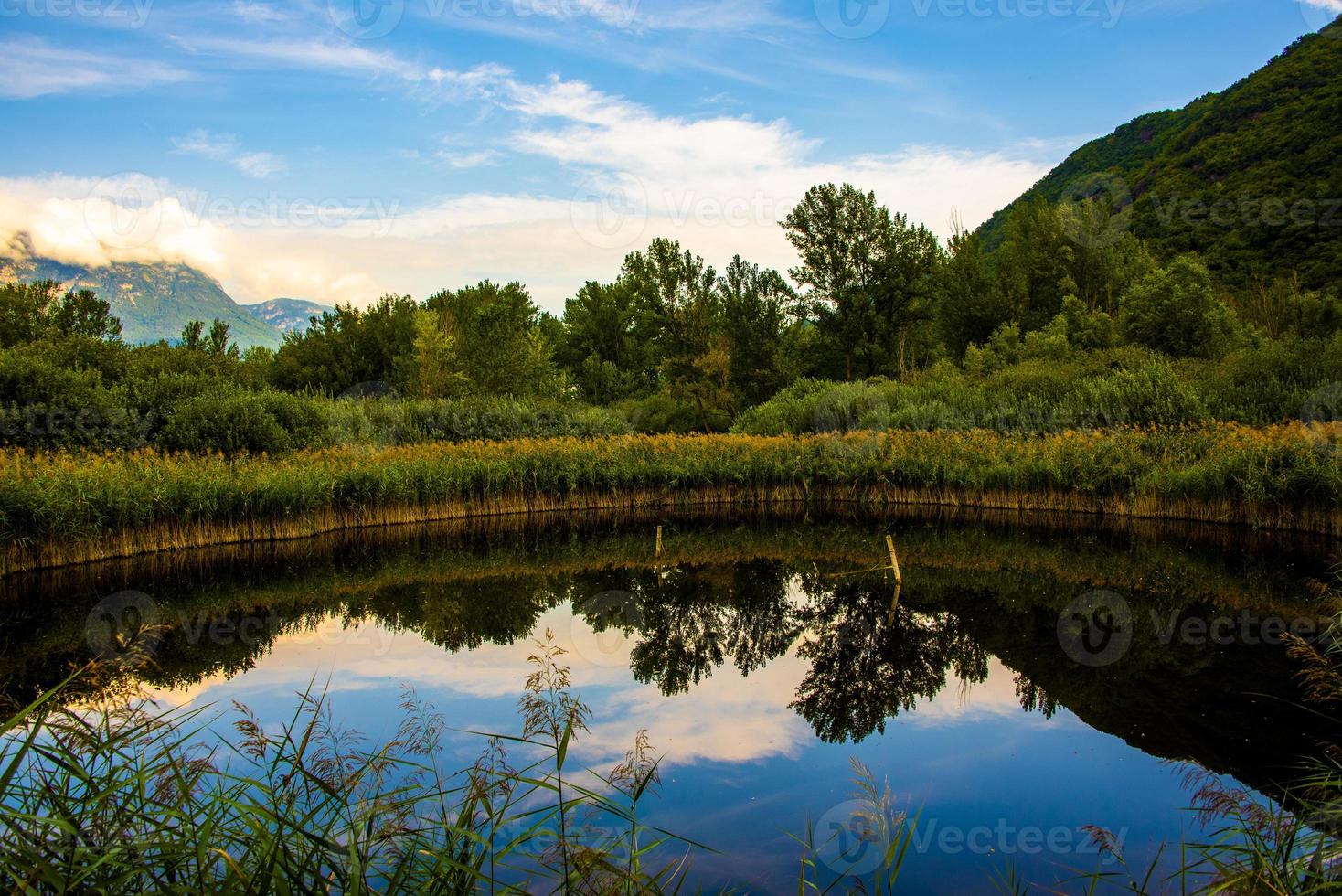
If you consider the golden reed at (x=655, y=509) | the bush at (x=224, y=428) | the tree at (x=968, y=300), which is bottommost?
the golden reed at (x=655, y=509)

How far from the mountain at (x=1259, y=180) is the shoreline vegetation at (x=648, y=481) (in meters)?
24.1

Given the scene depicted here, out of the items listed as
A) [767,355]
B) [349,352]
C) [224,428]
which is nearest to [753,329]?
[767,355]

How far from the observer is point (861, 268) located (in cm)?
4094

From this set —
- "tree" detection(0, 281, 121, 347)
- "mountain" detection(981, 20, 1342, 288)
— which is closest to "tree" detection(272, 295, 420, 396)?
"tree" detection(0, 281, 121, 347)

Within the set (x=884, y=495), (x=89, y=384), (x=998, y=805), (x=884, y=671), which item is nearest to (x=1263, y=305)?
(x=884, y=495)

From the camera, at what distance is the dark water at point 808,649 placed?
5203 millimetres

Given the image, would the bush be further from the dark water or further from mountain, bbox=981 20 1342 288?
mountain, bbox=981 20 1342 288

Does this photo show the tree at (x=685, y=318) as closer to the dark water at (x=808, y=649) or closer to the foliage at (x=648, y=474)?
the foliage at (x=648, y=474)

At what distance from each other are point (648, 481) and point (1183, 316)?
803 inches

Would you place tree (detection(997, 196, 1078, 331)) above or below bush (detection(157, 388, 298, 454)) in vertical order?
above

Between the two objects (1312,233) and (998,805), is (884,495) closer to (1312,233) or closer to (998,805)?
(998,805)

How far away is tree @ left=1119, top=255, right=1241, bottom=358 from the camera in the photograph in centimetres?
2748

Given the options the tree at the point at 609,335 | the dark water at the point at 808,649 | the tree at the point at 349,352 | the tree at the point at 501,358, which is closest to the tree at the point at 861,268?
the tree at the point at 609,335

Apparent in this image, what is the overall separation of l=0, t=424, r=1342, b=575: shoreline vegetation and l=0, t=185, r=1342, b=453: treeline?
8.20ft
